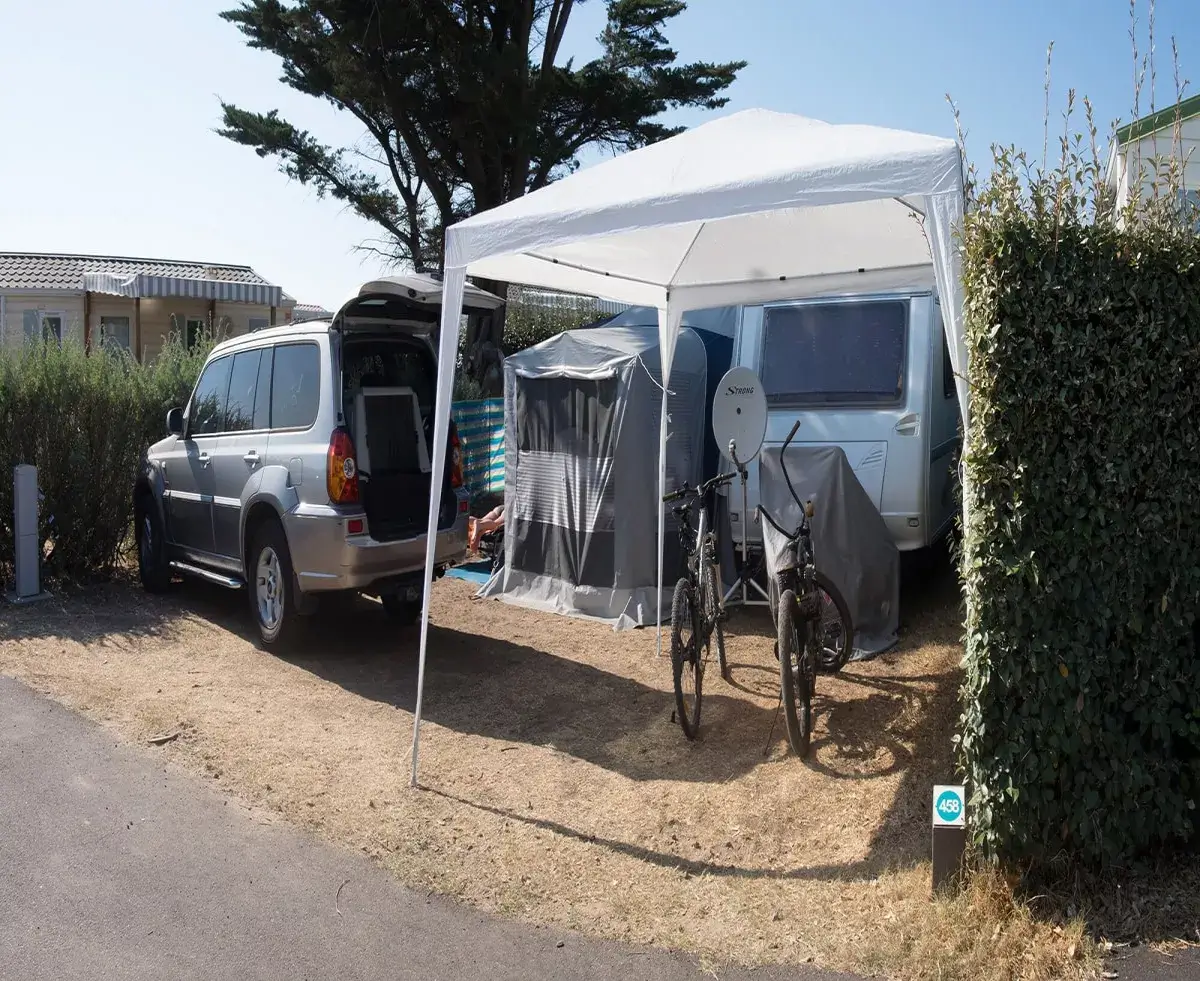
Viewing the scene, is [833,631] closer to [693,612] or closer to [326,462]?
[693,612]

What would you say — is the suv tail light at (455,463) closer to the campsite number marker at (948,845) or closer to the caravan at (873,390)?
the caravan at (873,390)

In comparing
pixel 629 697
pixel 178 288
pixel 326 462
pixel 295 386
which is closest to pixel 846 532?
pixel 629 697

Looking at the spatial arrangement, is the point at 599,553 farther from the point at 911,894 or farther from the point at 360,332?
A: the point at 911,894

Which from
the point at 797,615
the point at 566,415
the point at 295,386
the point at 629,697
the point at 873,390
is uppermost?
the point at 873,390

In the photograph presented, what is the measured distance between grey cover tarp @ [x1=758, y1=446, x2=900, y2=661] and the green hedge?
316 centimetres

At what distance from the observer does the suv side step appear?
738 centimetres

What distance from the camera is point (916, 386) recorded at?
7352 millimetres

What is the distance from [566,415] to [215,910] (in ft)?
17.2

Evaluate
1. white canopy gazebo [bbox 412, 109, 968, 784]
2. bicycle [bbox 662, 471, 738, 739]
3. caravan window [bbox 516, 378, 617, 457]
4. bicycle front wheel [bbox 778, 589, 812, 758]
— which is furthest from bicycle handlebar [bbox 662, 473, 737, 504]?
caravan window [bbox 516, 378, 617, 457]

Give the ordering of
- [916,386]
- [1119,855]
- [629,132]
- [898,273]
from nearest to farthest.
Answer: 1. [1119,855]
2. [898,273]
3. [916,386]
4. [629,132]

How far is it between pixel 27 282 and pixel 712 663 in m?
21.7

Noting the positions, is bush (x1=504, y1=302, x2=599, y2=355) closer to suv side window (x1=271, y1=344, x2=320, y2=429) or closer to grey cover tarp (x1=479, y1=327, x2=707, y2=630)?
grey cover tarp (x1=479, y1=327, x2=707, y2=630)

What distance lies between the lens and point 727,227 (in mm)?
6613

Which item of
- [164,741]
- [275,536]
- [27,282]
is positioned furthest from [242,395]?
[27,282]
